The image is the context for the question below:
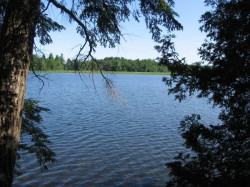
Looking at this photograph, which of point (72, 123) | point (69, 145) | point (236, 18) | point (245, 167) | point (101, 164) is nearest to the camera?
point (245, 167)

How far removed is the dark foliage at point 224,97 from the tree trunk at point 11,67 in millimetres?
3938

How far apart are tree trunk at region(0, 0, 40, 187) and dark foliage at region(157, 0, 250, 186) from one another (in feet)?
12.9

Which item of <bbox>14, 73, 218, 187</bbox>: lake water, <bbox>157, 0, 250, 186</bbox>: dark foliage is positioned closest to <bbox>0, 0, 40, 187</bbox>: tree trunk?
<bbox>14, 73, 218, 187</bbox>: lake water

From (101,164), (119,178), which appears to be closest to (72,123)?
(101,164)

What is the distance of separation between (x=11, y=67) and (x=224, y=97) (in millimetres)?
4945

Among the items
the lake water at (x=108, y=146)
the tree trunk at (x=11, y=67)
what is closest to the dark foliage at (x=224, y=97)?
the lake water at (x=108, y=146)

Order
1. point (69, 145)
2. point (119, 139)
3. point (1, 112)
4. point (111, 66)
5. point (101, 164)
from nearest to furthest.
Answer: point (1, 112) → point (111, 66) → point (101, 164) → point (69, 145) → point (119, 139)

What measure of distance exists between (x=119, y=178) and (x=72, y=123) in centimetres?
971

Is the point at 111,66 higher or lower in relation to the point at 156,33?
lower

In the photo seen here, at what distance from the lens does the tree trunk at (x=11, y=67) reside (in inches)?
137

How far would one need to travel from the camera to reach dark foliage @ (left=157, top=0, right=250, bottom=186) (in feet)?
19.6

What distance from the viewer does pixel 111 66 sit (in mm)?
4781

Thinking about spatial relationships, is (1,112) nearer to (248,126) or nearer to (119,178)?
(248,126)

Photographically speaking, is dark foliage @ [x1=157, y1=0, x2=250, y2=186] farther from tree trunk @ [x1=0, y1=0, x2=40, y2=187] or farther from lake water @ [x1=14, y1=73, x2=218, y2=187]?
tree trunk @ [x1=0, y1=0, x2=40, y2=187]
